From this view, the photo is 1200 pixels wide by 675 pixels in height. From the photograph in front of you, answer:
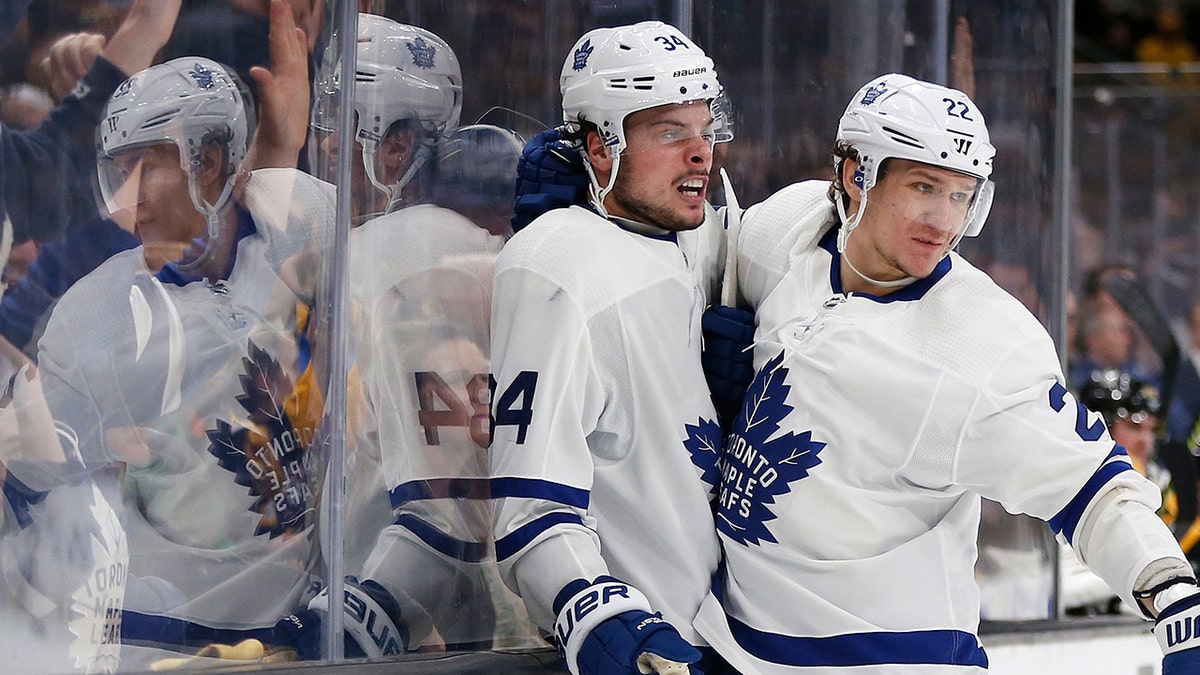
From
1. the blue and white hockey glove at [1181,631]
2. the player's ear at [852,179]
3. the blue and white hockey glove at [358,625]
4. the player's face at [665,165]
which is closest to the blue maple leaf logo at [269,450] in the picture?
the blue and white hockey glove at [358,625]

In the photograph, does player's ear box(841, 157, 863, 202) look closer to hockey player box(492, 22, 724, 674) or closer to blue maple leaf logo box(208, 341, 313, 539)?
hockey player box(492, 22, 724, 674)

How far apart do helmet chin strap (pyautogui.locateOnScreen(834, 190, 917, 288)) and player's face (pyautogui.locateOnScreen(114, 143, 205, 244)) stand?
848mm

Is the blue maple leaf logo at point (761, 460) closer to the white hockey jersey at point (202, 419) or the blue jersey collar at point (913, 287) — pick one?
the blue jersey collar at point (913, 287)

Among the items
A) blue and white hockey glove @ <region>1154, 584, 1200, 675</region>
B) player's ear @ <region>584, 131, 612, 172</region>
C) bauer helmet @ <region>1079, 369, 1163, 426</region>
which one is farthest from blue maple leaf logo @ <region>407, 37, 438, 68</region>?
bauer helmet @ <region>1079, 369, 1163, 426</region>

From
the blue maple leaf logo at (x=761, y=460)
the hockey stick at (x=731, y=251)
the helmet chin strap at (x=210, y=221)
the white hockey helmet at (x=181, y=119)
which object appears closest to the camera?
the white hockey helmet at (x=181, y=119)

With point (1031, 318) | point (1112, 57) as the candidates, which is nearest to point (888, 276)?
point (1031, 318)

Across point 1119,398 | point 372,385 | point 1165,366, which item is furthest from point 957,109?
point 1165,366

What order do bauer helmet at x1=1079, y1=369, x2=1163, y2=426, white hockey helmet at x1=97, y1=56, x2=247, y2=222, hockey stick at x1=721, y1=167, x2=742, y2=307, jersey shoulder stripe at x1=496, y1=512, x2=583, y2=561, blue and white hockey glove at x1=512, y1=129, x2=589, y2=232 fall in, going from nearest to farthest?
white hockey helmet at x1=97, y1=56, x2=247, y2=222
jersey shoulder stripe at x1=496, y1=512, x2=583, y2=561
blue and white hockey glove at x1=512, y1=129, x2=589, y2=232
hockey stick at x1=721, y1=167, x2=742, y2=307
bauer helmet at x1=1079, y1=369, x2=1163, y2=426

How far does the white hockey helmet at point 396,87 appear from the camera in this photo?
77.9 inches

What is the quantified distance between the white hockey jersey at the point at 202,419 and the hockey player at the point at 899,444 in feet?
1.92

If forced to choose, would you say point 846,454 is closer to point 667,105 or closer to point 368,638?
point 667,105

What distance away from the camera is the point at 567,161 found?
2.14m

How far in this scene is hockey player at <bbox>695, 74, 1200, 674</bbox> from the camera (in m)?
1.92

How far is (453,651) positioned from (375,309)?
1.56 feet
